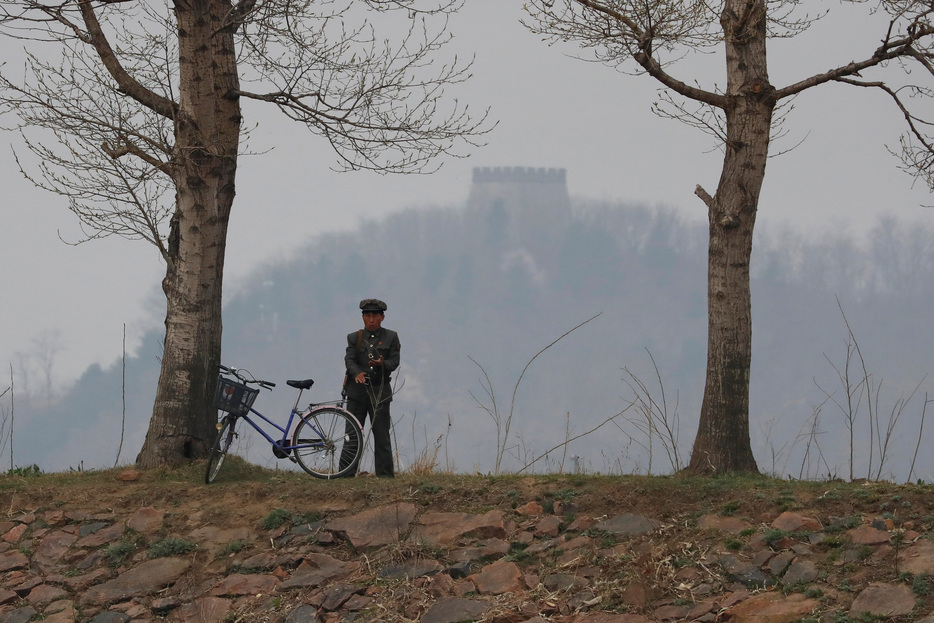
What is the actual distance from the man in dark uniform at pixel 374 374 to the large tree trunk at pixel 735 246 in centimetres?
359

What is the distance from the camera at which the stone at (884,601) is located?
23.9 feet

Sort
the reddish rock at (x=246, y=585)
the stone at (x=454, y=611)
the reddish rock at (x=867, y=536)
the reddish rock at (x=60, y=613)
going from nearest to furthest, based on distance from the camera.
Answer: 1. the stone at (x=454, y=611)
2. the reddish rock at (x=867, y=536)
3. the reddish rock at (x=246, y=585)
4. the reddish rock at (x=60, y=613)

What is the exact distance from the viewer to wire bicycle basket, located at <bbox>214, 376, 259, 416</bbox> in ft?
37.2

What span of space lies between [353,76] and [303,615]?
23.7ft

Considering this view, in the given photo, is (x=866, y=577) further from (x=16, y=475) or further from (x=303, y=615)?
(x=16, y=475)

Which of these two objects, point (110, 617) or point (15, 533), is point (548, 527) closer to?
point (110, 617)

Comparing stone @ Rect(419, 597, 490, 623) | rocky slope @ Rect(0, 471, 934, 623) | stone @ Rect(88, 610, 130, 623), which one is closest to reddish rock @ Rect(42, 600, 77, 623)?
rocky slope @ Rect(0, 471, 934, 623)

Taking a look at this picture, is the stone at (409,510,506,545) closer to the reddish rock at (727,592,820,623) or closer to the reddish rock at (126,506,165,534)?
the reddish rock at (727,592,820,623)

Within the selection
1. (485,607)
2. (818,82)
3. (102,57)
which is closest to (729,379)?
(818,82)

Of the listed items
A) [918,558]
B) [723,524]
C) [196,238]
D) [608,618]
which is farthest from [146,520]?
[918,558]

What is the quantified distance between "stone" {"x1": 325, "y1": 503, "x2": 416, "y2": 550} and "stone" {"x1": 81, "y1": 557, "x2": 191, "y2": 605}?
154 centimetres

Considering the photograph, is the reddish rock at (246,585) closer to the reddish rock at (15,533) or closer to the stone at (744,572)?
the reddish rock at (15,533)

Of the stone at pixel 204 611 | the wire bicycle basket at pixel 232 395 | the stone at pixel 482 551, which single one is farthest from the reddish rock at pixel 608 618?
the wire bicycle basket at pixel 232 395

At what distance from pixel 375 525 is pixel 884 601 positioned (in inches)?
181
